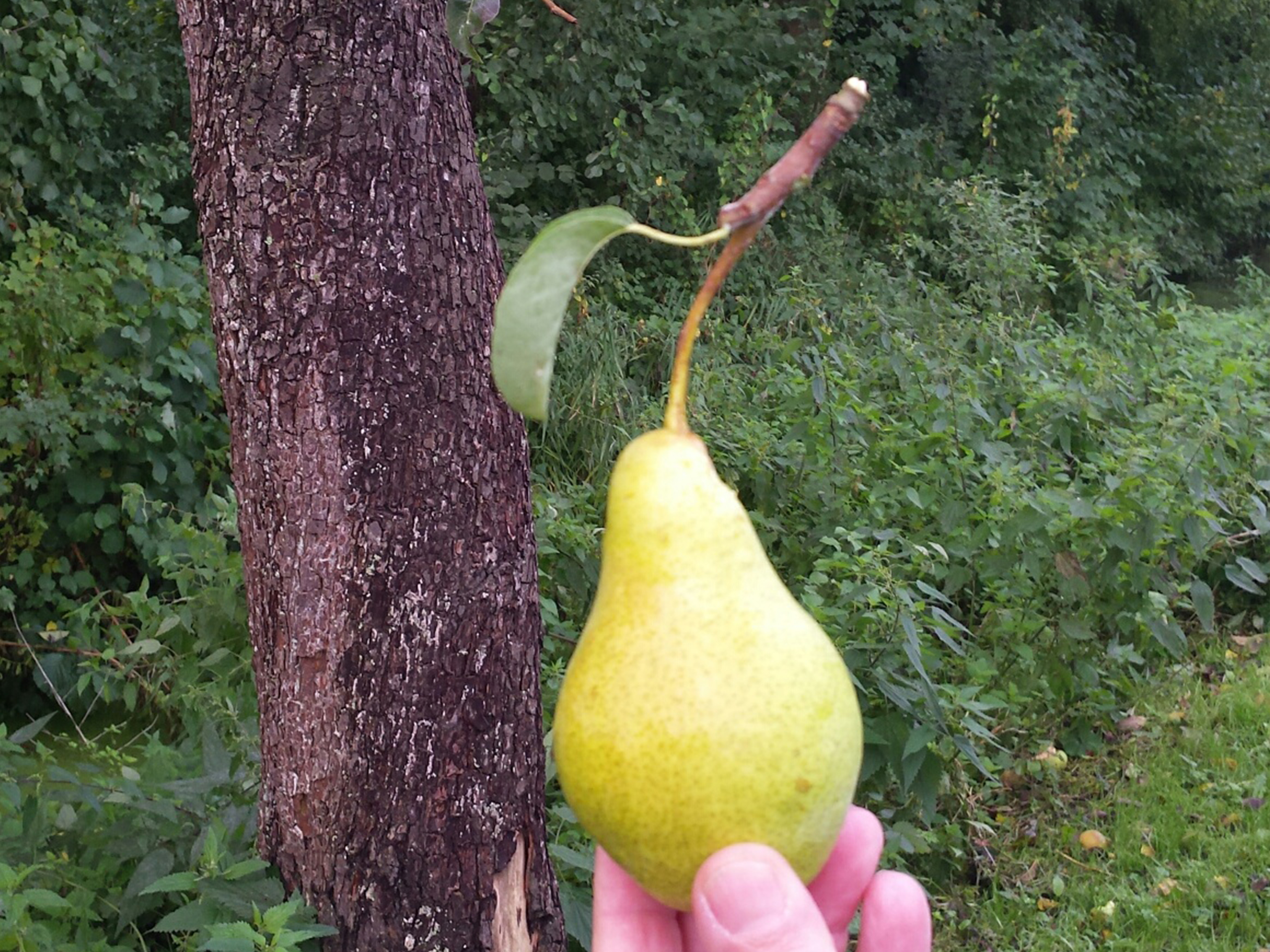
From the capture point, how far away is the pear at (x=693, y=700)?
789 mm

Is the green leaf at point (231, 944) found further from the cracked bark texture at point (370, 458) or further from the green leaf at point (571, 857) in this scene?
the green leaf at point (571, 857)

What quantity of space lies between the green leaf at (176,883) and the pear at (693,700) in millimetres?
1027

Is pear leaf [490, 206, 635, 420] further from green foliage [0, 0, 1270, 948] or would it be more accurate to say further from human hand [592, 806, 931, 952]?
green foliage [0, 0, 1270, 948]

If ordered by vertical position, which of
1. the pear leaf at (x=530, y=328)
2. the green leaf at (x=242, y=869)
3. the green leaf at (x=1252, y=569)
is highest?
the pear leaf at (x=530, y=328)

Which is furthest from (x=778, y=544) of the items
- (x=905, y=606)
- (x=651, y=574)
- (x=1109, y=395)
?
(x=651, y=574)

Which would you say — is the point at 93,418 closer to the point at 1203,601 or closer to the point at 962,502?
the point at 962,502

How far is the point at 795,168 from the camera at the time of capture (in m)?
0.73

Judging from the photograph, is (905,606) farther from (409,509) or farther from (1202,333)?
(1202,333)

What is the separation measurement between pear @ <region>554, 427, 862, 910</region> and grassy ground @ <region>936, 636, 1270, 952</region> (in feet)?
7.08

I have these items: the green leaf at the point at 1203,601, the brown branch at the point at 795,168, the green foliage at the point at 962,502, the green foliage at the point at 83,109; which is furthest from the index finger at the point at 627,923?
the green foliage at the point at 83,109

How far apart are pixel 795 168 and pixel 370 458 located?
43.2 inches

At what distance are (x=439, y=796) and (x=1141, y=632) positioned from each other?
9.59ft

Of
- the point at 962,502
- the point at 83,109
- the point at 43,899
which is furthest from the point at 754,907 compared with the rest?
the point at 83,109

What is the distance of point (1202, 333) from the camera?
6066 mm
